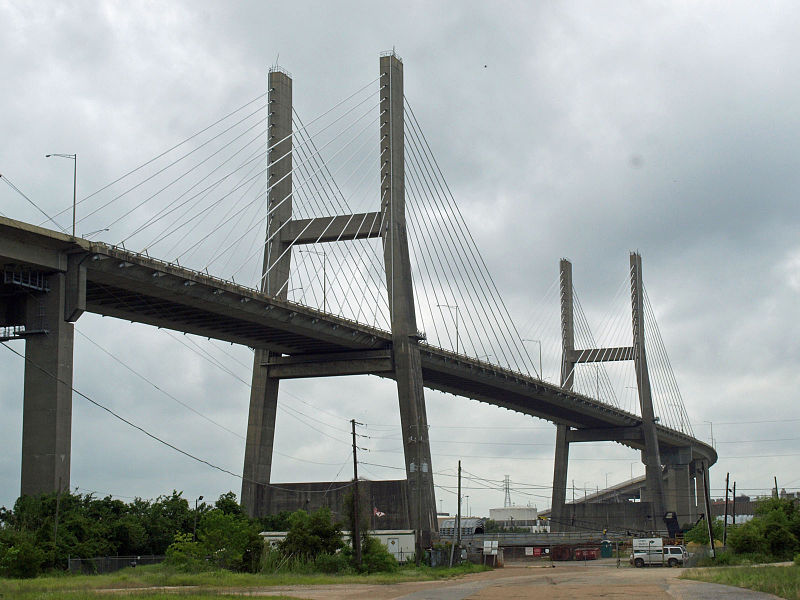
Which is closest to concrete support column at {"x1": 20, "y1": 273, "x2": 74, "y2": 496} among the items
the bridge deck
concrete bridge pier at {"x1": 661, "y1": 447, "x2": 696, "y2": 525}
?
the bridge deck

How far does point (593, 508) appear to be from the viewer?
474 ft

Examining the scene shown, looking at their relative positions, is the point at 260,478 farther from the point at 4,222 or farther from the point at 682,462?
the point at 682,462

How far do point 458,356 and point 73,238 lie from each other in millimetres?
41930

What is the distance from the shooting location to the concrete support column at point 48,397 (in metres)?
53.0

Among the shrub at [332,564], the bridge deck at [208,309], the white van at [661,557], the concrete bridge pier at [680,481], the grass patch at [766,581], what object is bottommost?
the white van at [661,557]

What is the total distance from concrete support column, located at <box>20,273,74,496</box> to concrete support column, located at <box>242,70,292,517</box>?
25.5 m

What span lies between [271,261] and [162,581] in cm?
3589

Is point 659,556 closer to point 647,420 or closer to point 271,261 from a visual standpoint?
point 271,261

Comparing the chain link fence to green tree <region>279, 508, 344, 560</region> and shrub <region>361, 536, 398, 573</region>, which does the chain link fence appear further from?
shrub <region>361, 536, 398, 573</region>

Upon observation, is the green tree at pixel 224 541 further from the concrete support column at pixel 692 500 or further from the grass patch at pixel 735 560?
the concrete support column at pixel 692 500

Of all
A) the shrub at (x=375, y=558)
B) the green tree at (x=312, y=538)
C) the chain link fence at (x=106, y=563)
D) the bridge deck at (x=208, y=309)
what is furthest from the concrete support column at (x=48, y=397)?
the shrub at (x=375, y=558)

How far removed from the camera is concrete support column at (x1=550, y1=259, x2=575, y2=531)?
132125 millimetres

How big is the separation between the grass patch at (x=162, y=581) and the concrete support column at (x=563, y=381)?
74962mm

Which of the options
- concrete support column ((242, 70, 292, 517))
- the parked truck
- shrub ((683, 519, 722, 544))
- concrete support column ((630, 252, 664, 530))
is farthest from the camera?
concrete support column ((630, 252, 664, 530))
